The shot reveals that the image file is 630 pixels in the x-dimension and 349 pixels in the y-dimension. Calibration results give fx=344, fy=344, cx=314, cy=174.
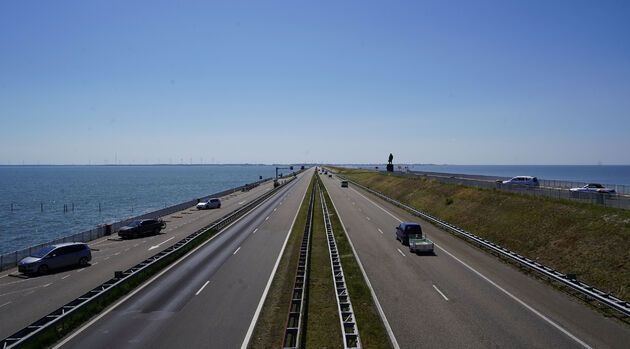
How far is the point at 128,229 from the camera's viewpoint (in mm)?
37562

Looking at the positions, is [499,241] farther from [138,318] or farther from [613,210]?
[138,318]

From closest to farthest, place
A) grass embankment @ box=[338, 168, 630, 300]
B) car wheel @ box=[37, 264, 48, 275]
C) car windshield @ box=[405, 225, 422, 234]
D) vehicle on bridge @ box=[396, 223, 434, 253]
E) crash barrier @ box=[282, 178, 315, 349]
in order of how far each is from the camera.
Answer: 1. crash barrier @ box=[282, 178, 315, 349]
2. grass embankment @ box=[338, 168, 630, 300]
3. car wheel @ box=[37, 264, 48, 275]
4. vehicle on bridge @ box=[396, 223, 434, 253]
5. car windshield @ box=[405, 225, 422, 234]

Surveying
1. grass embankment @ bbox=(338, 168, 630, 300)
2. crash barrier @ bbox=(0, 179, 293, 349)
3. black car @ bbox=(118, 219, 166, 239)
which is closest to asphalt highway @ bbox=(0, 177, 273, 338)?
black car @ bbox=(118, 219, 166, 239)

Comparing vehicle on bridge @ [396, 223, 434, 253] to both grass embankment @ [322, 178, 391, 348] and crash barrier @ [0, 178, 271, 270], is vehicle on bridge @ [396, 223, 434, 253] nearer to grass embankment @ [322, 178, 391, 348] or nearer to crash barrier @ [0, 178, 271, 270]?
grass embankment @ [322, 178, 391, 348]

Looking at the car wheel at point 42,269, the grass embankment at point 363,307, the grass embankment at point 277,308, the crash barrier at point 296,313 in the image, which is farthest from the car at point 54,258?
the grass embankment at point 363,307

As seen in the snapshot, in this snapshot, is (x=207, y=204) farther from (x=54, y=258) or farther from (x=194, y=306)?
(x=194, y=306)

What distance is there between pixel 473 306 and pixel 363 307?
5.57 meters

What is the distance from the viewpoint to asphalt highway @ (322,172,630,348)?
14219mm

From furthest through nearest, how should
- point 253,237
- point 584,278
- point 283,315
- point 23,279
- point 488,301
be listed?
point 253,237 → point 23,279 → point 584,278 → point 488,301 → point 283,315

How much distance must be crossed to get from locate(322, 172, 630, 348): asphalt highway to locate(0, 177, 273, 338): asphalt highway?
17641mm

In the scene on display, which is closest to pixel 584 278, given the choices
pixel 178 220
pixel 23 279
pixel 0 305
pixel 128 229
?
pixel 0 305

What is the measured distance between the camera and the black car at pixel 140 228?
1479 inches

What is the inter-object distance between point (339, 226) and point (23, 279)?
1117 inches

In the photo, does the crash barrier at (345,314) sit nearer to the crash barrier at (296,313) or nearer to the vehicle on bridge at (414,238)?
the crash barrier at (296,313)
